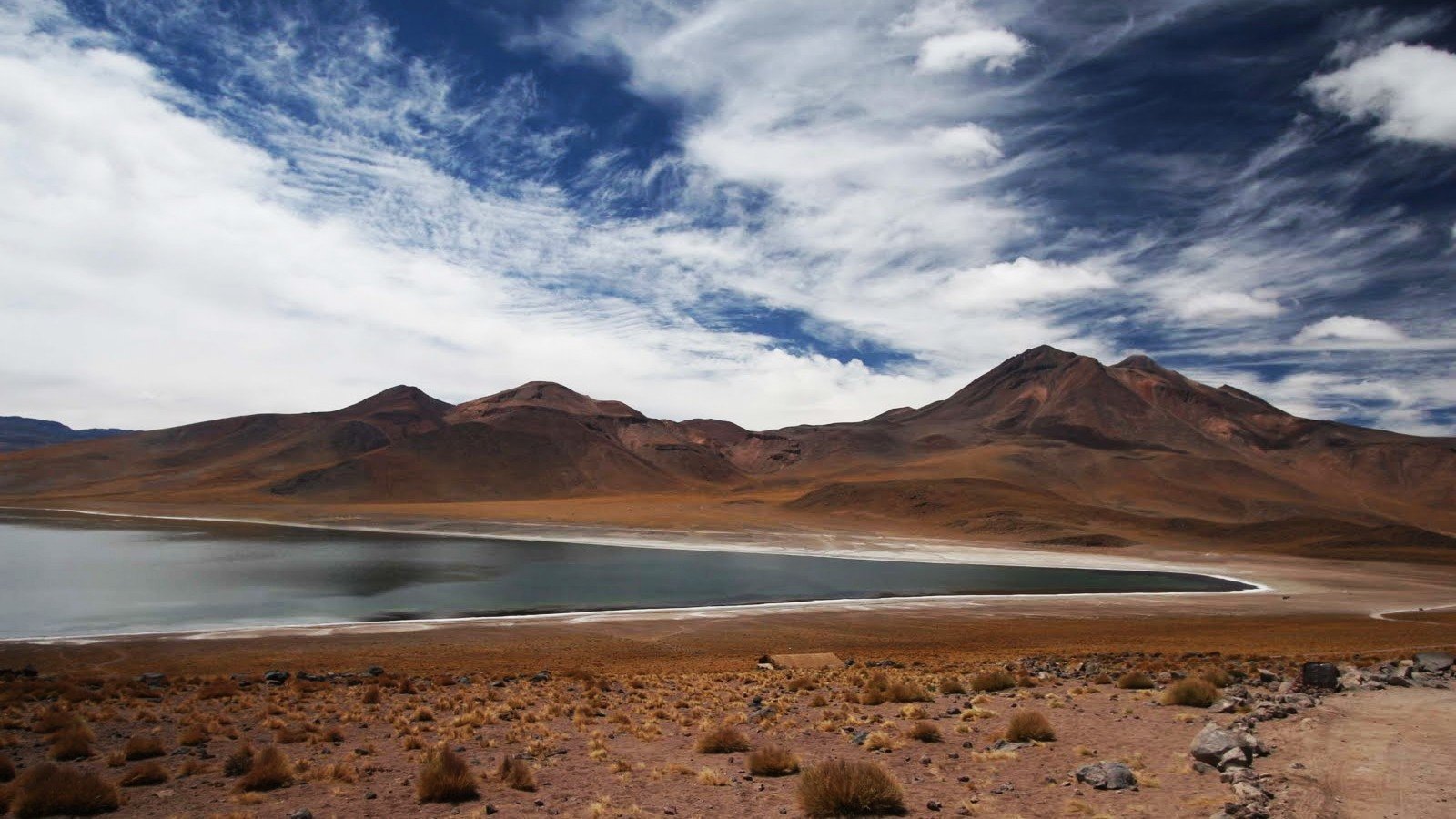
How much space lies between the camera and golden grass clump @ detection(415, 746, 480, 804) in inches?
336

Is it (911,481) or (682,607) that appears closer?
(682,607)

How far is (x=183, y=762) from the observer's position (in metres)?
10.1

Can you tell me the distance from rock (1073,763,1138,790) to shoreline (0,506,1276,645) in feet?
83.1

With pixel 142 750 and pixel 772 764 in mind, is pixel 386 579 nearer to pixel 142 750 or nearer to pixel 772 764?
pixel 142 750

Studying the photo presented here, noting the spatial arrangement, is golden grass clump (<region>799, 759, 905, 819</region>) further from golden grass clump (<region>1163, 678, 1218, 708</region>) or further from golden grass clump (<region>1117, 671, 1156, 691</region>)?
golden grass clump (<region>1117, 671, 1156, 691</region>)

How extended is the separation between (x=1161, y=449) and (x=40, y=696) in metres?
201

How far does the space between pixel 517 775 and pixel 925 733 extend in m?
5.45

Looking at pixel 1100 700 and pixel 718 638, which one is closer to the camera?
pixel 1100 700

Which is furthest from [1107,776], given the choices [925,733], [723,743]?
[723,743]

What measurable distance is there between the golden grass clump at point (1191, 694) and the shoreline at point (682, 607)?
75.2ft

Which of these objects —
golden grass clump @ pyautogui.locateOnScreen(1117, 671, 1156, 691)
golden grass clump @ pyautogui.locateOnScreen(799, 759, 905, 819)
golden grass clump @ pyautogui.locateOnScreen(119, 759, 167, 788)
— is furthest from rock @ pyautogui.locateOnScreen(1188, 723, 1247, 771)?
golden grass clump @ pyautogui.locateOnScreen(119, 759, 167, 788)

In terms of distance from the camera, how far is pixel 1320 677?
12875 mm

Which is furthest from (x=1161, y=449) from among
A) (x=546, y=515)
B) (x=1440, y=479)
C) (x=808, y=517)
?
(x=546, y=515)

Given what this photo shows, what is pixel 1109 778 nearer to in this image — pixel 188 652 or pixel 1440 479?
pixel 188 652
